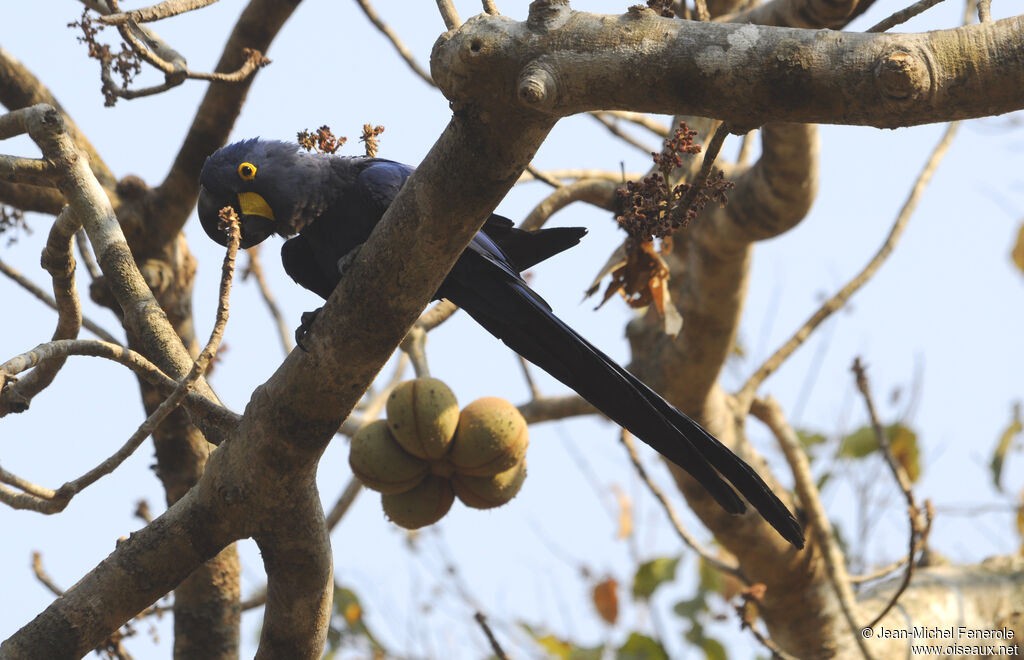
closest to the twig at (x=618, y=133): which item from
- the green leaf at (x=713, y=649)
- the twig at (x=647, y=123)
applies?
the twig at (x=647, y=123)

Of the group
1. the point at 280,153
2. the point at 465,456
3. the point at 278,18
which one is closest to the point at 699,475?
the point at 465,456

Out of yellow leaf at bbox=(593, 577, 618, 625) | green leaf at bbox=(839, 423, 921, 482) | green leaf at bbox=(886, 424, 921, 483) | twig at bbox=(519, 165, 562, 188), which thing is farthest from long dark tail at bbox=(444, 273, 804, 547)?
yellow leaf at bbox=(593, 577, 618, 625)

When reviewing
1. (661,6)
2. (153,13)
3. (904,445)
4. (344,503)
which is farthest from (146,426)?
(904,445)

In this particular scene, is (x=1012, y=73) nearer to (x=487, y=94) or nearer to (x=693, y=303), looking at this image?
(x=487, y=94)

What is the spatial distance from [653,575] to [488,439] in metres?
2.58

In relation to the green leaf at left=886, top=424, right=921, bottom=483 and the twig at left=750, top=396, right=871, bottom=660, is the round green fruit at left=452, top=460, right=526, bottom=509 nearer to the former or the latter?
the twig at left=750, top=396, right=871, bottom=660

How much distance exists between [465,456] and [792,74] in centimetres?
173

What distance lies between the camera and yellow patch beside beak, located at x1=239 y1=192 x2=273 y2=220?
329cm

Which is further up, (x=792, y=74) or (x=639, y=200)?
(x=639, y=200)

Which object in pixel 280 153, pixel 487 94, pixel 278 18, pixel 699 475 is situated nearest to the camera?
pixel 487 94

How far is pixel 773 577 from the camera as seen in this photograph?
425 centimetres

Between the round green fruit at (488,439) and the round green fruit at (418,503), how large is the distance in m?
0.13

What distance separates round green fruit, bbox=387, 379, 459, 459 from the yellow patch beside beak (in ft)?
2.66

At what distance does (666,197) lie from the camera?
231cm
